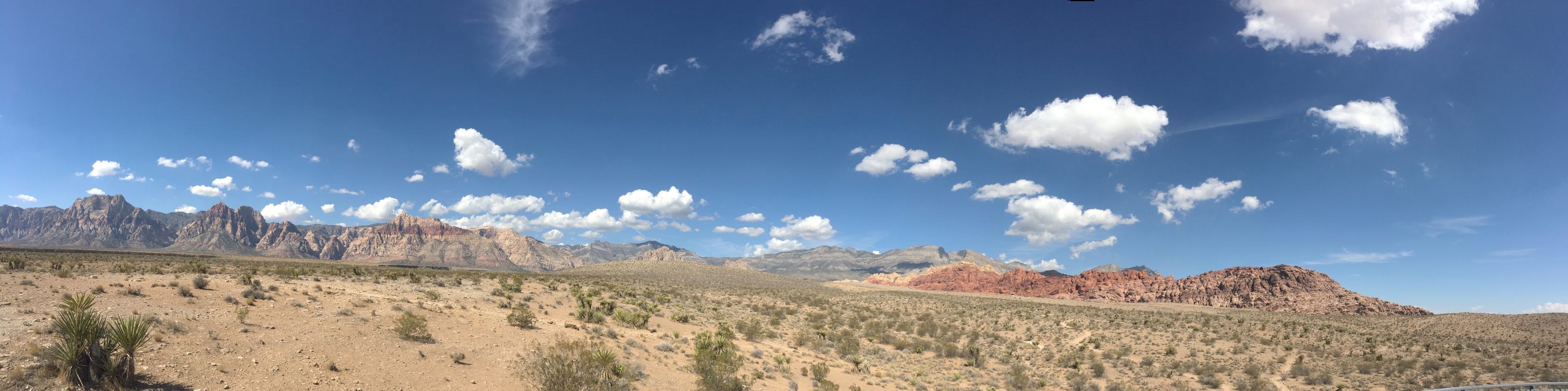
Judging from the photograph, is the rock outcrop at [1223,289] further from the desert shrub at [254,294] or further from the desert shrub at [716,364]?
the desert shrub at [254,294]

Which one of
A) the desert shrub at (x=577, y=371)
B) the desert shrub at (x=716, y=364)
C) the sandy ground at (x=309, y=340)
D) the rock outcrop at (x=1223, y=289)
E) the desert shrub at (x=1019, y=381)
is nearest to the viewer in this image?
the sandy ground at (x=309, y=340)

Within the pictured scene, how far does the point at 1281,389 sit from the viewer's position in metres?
21.6

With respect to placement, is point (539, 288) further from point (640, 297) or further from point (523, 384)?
point (523, 384)

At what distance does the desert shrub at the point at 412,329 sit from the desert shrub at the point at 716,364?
25.2 feet

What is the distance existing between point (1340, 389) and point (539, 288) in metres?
37.6

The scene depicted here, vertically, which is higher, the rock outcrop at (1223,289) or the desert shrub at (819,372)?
the rock outcrop at (1223,289)

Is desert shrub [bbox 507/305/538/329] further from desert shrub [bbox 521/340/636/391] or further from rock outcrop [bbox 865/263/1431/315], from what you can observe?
rock outcrop [bbox 865/263/1431/315]

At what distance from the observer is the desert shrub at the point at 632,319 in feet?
80.7

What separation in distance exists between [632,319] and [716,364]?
29.0 ft

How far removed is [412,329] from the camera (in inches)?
615

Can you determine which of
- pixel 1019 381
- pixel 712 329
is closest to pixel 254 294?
pixel 712 329

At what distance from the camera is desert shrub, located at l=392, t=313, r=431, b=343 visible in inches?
613

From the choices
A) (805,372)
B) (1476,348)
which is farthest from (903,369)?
(1476,348)

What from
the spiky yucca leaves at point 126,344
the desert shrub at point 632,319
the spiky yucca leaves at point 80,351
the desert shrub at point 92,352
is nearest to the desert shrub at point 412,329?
the spiky yucca leaves at point 126,344
